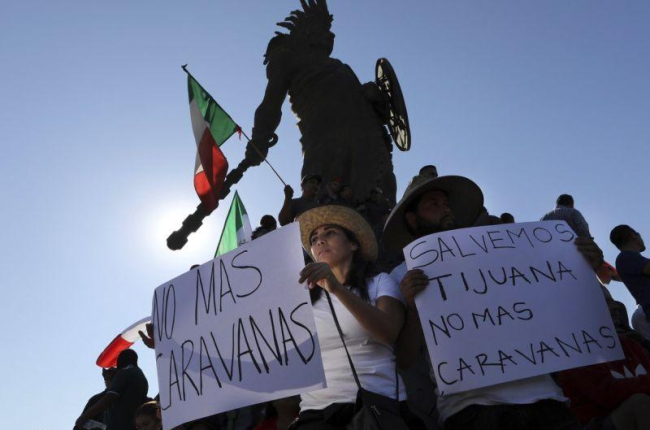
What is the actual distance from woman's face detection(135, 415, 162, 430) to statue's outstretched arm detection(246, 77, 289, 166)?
493cm

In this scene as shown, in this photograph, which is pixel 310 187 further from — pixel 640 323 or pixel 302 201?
pixel 640 323

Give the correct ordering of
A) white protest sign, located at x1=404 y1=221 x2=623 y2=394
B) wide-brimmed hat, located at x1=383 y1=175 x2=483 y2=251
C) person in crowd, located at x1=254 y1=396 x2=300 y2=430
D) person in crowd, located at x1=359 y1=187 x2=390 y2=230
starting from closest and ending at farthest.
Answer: white protest sign, located at x1=404 y1=221 x2=623 y2=394
wide-brimmed hat, located at x1=383 y1=175 x2=483 y2=251
person in crowd, located at x1=254 y1=396 x2=300 y2=430
person in crowd, located at x1=359 y1=187 x2=390 y2=230

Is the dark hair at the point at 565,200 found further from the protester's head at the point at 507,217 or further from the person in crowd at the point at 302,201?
the person in crowd at the point at 302,201

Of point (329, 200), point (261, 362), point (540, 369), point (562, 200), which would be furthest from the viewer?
point (562, 200)

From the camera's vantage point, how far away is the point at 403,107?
9125 millimetres

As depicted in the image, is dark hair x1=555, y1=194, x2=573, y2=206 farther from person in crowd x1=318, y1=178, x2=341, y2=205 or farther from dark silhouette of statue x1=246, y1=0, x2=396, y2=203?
person in crowd x1=318, y1=178, x2=341, y2=205

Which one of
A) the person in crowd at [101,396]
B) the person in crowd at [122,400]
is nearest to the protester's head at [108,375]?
the person in crowd at [101,396]

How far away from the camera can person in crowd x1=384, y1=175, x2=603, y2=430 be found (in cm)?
235

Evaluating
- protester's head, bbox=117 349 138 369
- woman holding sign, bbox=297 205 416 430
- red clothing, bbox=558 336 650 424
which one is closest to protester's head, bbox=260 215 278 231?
protester's head, bbox=117 349 138 369

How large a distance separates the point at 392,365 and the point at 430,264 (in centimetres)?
47

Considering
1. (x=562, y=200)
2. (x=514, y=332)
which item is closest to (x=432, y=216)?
(x=514, y=332)

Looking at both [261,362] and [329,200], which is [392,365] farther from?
[329,200]

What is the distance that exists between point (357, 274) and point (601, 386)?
4.32 ft

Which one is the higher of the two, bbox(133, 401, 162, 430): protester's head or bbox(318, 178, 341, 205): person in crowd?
bbox(318, 178, 341, 205): person in crowd
